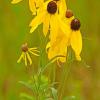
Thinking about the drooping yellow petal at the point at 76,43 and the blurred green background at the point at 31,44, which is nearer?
the drooping yellow petal at the point at 76,43

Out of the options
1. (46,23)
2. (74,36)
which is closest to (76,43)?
(74,36)

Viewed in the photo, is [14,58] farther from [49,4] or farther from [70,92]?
[49,4]

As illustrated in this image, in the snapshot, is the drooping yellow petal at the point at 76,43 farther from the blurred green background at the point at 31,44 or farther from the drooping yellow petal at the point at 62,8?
the blurred green background at the point at 31,44

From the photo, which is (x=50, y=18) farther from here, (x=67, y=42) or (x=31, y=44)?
(x=31, y=44)

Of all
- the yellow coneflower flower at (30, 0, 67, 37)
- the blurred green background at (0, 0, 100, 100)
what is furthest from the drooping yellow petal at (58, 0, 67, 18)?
the blurred green background at (0, 0, 100, 100)

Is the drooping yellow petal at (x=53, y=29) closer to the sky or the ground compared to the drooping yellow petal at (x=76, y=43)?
closer to the sky

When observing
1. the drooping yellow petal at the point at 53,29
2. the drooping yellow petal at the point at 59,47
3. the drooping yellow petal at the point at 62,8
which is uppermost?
the drooping yellow petal at the point at 62,8

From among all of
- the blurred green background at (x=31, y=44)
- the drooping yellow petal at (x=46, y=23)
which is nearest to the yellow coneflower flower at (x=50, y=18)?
the drooping yellow petal at (x=46, y=23)
